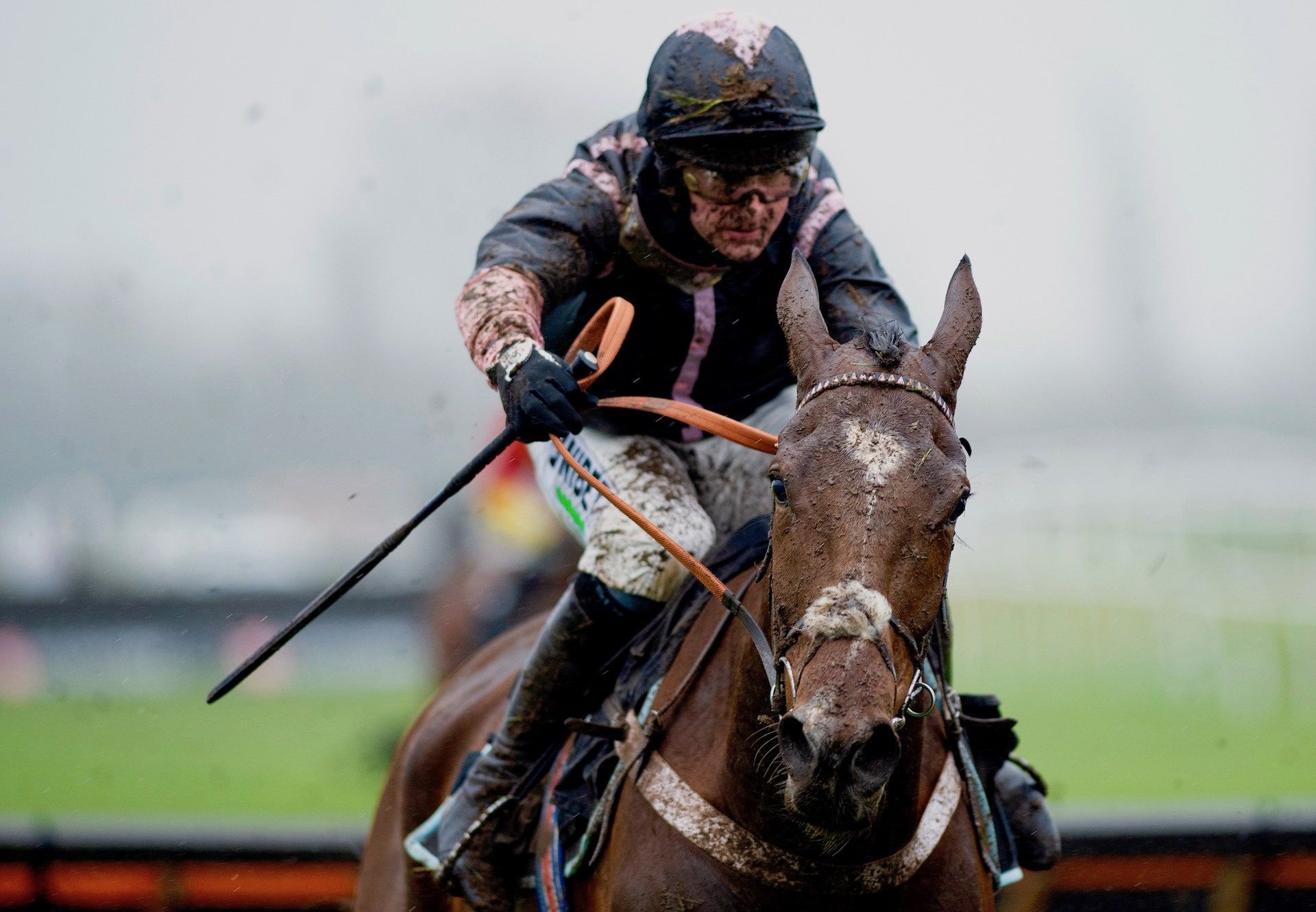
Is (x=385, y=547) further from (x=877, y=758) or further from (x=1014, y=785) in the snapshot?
(x=1014, y=785)

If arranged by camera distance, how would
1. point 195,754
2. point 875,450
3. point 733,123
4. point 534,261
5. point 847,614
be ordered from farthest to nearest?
point 195,754, point 534,261, point 733,123, point 875,450, point 847,614

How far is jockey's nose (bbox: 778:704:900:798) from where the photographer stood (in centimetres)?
183

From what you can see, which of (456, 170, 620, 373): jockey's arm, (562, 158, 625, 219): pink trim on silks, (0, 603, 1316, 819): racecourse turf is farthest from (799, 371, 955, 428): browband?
(0, 603, 1316, 819): racecourse turf

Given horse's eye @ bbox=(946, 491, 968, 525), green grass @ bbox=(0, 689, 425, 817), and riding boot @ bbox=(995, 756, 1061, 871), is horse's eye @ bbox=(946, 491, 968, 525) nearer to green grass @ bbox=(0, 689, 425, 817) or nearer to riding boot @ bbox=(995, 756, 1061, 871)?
riding boot @ bbox=(995, 756, 1061, 871)

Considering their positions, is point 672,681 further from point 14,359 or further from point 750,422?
point 14,359

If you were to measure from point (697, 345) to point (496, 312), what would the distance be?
67cm

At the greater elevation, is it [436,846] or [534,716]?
[534,716]

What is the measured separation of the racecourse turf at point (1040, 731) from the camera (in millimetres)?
10445

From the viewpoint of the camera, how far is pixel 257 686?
15305mm

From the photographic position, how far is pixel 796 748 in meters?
1.88

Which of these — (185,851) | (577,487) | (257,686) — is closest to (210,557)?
(257,686)

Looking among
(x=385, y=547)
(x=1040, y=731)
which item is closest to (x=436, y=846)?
(x=385, y=547)

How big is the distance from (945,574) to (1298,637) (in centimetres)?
1127

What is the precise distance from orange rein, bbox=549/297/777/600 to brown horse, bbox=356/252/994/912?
155mm
